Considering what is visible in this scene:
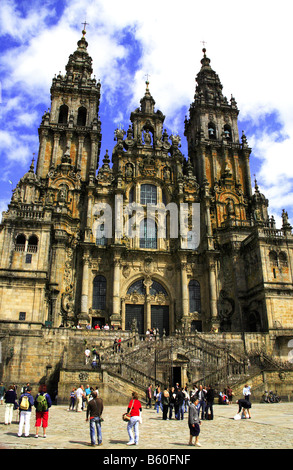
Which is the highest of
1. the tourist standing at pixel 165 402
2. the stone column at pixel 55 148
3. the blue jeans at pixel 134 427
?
the stone column at pixel 55 148

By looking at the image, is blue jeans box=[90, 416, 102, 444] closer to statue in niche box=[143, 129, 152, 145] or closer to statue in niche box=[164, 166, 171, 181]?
statue in niche box=[164, 166, 171, 181]

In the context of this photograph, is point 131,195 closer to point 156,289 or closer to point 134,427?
point 156,289

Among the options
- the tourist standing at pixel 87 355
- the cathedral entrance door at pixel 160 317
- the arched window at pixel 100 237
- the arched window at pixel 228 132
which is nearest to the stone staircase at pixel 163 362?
the tourist standing at pixel 87 355

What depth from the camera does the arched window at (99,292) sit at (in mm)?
32688

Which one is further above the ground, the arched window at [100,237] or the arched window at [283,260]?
the arched window at [100,237]

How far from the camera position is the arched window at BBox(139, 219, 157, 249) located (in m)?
35.3

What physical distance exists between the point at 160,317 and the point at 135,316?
2160 millimetres

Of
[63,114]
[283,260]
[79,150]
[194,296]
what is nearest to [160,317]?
[194,296]

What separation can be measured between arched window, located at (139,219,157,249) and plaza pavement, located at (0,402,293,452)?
20.4m

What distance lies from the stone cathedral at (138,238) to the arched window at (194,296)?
0.09m

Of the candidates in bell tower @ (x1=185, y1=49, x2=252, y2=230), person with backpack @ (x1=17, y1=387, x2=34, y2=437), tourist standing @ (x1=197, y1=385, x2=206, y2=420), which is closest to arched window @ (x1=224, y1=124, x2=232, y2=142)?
bell tower @ (x1=185, y1=49, x2=252, y2=230)

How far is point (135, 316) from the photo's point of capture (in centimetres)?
3319

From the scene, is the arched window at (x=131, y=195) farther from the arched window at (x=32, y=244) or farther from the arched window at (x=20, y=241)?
the arched window at (x=20, y=241)
